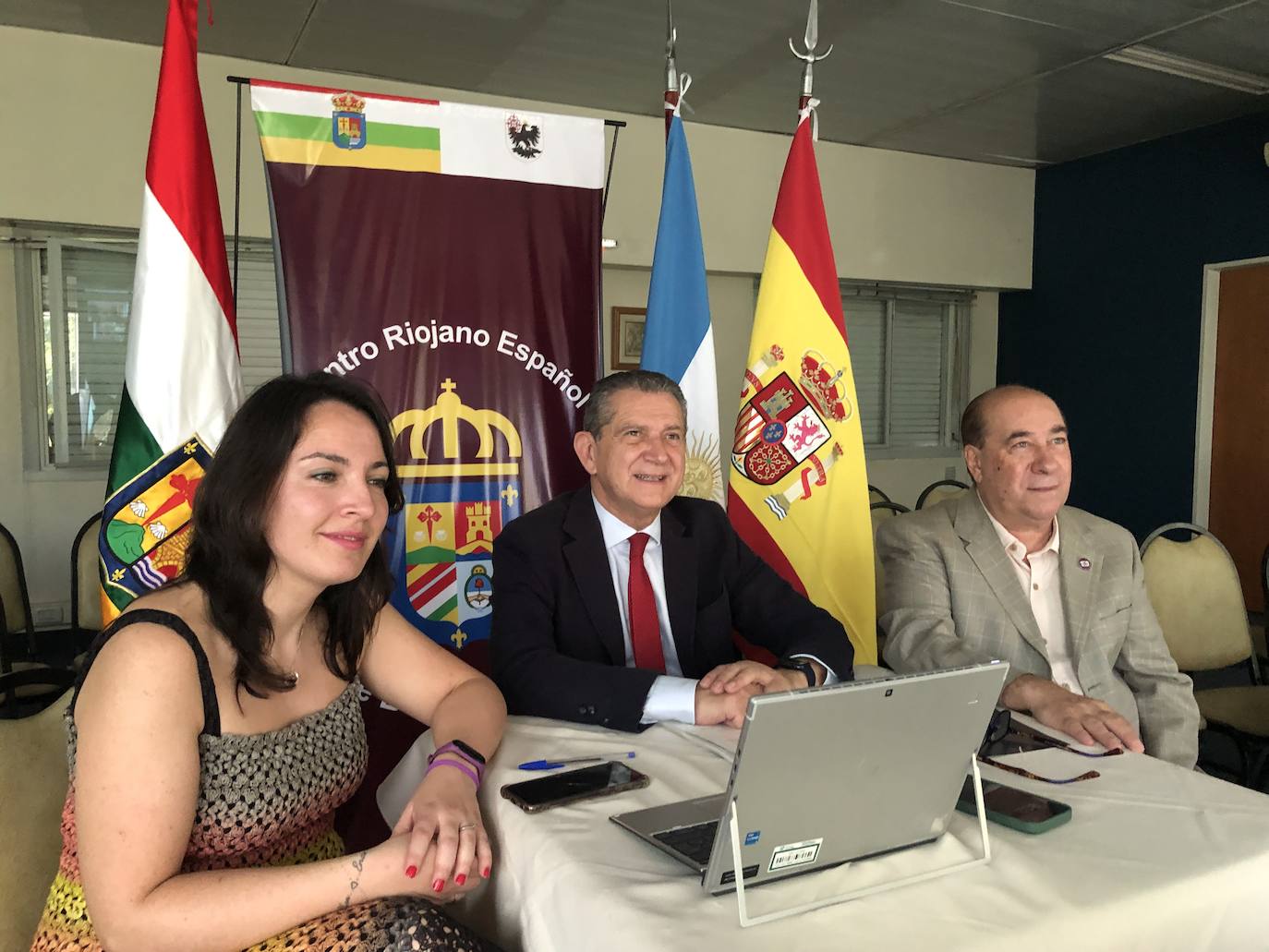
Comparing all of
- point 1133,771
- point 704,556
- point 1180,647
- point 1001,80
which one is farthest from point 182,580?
point 1001,80

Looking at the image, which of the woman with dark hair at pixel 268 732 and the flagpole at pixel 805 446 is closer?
the woman with dark hair at pixel 268 732

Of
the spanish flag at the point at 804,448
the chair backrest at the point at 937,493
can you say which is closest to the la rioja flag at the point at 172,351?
the spanish flag at the point at 804,448

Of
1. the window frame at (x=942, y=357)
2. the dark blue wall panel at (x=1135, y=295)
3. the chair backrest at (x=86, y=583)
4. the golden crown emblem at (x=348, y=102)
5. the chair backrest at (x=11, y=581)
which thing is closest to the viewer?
the golden crown emblem at (x=348, y=102)

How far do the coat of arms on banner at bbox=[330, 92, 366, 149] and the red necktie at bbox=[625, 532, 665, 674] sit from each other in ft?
4.75

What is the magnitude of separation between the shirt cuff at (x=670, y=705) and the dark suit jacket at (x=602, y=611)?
19 mm

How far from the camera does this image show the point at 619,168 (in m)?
5.76

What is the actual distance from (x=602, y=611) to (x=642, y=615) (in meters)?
0.11

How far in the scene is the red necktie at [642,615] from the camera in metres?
2.04

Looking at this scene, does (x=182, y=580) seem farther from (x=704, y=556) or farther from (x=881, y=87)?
(x=881, y=87)

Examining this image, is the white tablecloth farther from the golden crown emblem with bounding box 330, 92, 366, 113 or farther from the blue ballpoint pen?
the golden crown emblem with bounding box 330, 92, 366, 113

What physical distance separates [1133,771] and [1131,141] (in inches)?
247

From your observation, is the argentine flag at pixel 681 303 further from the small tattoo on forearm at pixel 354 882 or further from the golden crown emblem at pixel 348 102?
the small tattoo on forearm at pixel 354 882

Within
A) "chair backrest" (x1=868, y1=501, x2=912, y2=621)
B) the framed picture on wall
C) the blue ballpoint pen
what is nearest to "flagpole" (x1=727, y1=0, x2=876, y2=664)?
"chair backrest" (x1=868, y1=501, x2=912, y2=621)

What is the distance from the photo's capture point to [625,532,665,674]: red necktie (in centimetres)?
204
